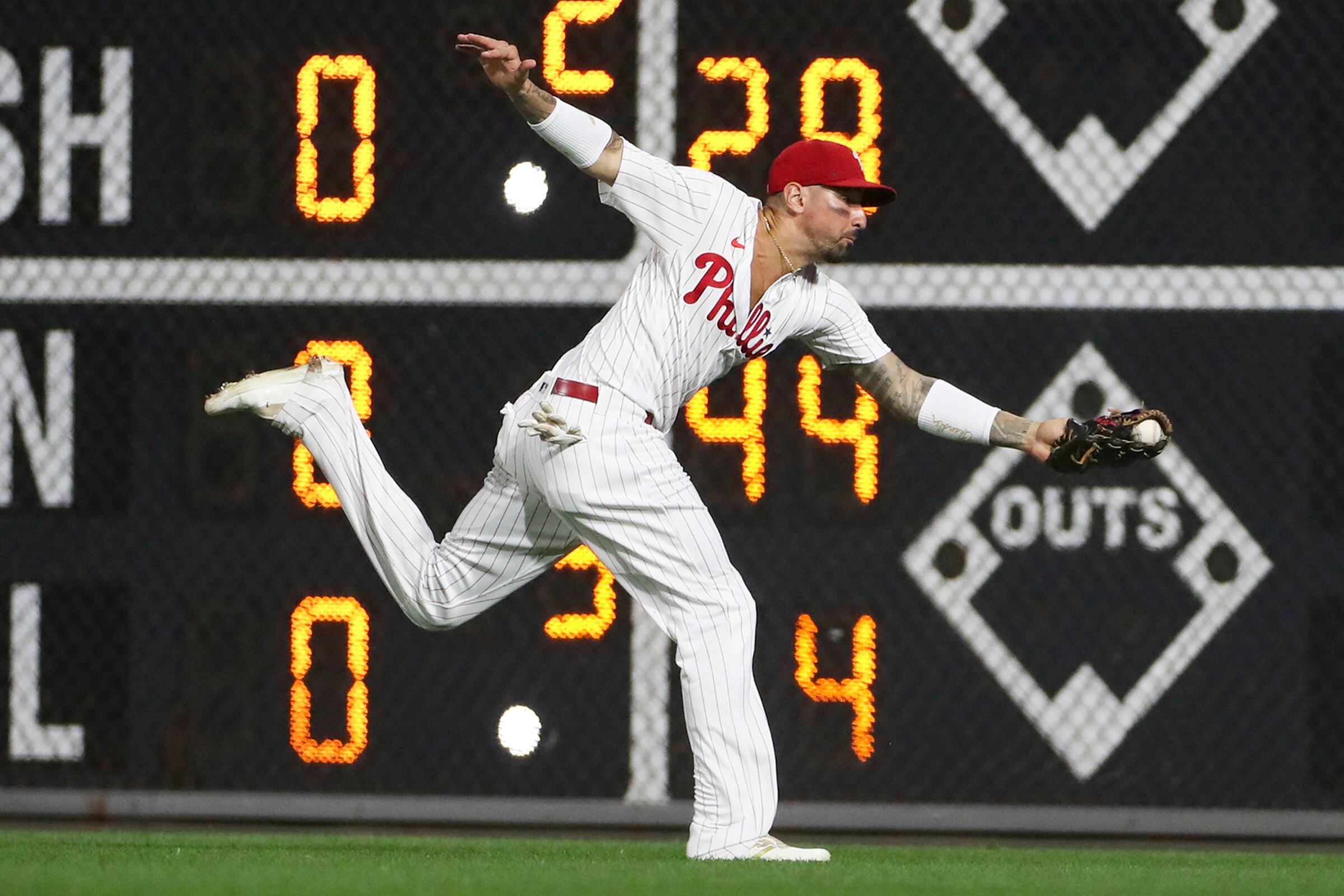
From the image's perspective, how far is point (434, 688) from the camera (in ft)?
15.2

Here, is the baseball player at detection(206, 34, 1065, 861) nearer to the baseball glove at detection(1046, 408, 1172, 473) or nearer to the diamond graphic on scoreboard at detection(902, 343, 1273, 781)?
the baseball glove at detection(1046, 408, 1172, 473)

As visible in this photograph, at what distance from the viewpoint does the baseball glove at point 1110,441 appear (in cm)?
365

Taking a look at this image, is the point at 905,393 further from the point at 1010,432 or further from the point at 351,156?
the point at 351,156

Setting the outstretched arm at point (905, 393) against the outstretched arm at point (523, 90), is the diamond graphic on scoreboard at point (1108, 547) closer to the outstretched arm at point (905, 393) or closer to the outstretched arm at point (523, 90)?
the outstretched arm at point (905, 393)

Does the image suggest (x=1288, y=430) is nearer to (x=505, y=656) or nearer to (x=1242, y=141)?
(x=1242, y=141)

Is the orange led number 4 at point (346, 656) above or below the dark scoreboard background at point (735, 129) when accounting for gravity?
below

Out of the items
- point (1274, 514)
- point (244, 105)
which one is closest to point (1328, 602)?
point (1274, 514)

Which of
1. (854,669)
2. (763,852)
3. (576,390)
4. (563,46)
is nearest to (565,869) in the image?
(763,852)

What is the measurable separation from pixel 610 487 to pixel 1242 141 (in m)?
1.91

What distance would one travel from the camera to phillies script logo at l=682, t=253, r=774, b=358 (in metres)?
3.65

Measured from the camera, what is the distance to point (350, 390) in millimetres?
4590

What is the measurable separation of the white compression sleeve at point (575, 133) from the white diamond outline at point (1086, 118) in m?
1.33

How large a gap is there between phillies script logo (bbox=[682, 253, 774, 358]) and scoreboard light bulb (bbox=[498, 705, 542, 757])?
1.29 metres

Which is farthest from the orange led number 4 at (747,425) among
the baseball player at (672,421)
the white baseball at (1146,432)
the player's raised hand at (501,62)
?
the player's raised hand at (501,62)
